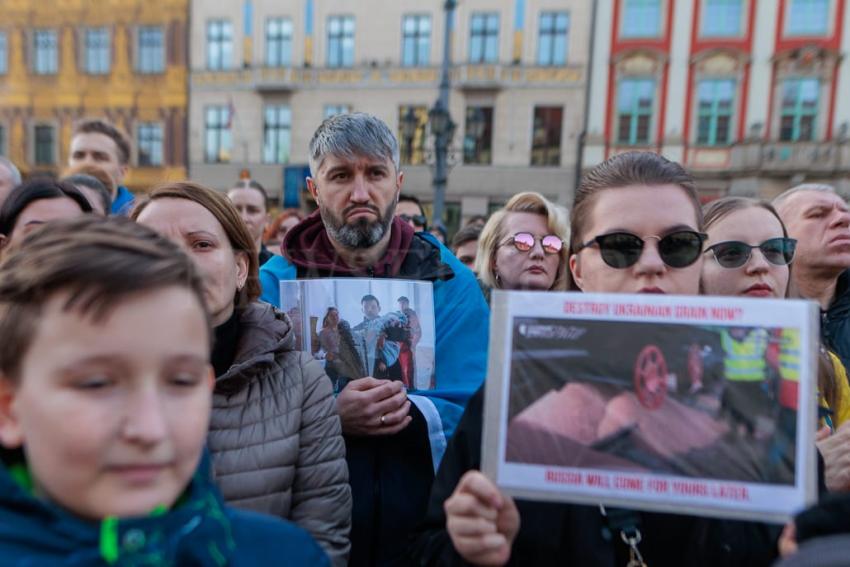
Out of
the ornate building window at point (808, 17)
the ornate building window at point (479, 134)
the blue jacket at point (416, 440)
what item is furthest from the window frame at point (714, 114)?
the blue jacket at point (416, 440)

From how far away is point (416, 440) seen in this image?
1878 mm

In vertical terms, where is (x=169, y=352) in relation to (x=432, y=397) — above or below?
above

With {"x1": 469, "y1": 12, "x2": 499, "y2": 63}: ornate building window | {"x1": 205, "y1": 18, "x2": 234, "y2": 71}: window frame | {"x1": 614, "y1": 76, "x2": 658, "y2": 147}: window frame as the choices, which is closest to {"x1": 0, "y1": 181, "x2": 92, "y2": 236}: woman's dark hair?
{"x1": 614, "y1": 76, "x2": 658, "y2": 147}: window frame

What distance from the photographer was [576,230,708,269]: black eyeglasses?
4.33ft

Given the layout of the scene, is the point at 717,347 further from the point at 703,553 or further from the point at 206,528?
the point at 206,528

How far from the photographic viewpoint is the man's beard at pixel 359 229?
6.83 feet

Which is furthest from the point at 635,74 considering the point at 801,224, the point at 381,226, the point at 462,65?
the point at 381,226

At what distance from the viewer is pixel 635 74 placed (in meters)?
17.5

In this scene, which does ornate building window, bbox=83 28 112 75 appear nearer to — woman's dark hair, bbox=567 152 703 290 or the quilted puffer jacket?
the quilted puffer jacket

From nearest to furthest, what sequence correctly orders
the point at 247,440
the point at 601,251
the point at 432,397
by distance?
the point at 601,251, the point at 247,440, the point at 432,397

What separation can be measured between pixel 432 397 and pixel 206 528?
1022 mm

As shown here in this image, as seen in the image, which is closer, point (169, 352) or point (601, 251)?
point (169, 352)

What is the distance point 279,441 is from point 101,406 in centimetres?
71

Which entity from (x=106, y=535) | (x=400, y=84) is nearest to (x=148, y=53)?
(x=400, y=84)
